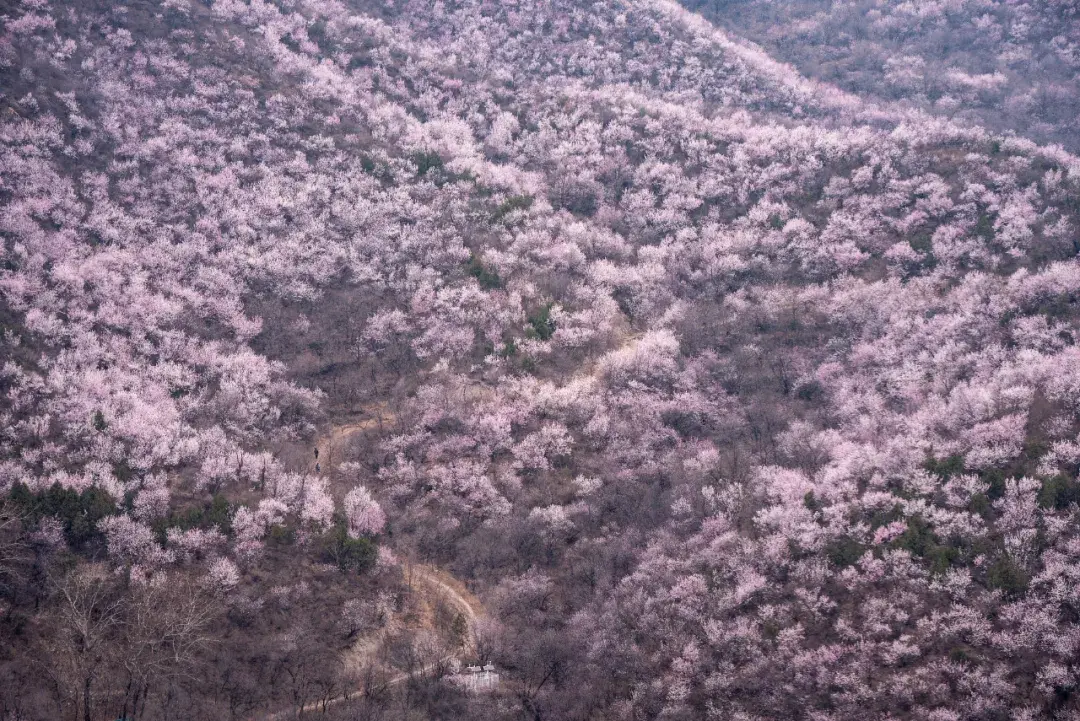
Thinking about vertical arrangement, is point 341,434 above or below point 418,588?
above

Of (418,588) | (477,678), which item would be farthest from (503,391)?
(477,678)

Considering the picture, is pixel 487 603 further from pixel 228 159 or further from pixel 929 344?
pixel 228 159

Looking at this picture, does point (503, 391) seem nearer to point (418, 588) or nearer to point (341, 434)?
point (341, 434)

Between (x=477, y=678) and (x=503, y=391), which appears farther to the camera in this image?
(x=503, y=391)

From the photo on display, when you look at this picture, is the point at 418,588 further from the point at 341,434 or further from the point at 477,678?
the point at 341,434

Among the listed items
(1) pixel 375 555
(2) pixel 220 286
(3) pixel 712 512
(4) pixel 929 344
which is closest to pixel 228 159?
(2) pixel 220 286

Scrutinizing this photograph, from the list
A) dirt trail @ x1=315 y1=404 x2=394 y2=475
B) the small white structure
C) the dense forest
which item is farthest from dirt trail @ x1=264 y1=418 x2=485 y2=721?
the small white structure

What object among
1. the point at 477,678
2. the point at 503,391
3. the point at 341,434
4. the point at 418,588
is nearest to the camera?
the point at 477,678

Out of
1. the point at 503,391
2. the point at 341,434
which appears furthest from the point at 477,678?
the point at 503,391

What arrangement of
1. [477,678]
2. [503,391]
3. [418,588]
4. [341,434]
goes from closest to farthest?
[477,678] → [418,588] → [341,434] → [503,391]

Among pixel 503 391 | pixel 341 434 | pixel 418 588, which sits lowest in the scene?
pixel 418 588

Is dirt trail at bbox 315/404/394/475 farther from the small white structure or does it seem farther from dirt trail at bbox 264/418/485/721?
the small white structure
